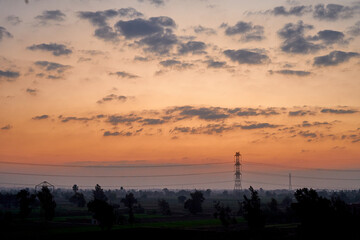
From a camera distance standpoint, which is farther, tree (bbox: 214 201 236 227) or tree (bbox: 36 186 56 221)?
tree (bbox: 36 186 56 221)

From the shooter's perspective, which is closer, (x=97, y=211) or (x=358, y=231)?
(x=358, y=231)

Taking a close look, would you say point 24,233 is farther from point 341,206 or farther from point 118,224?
point 341,206

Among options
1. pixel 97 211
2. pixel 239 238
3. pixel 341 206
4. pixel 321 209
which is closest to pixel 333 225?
pixel 321 209

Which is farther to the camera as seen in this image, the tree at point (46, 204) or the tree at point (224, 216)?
the tree at point (46, 204)

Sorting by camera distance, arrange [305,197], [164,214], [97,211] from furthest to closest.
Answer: [164,214] → [97,211] → [305,197]

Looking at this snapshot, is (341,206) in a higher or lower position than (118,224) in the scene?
higher

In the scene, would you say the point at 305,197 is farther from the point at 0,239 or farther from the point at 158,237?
the point at 0,239

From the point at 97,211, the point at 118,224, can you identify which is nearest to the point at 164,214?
the point at 118,224

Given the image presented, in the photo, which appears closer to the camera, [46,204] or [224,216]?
[224,216]

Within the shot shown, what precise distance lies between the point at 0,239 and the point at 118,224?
4822 cm

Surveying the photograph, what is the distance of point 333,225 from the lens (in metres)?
63.4

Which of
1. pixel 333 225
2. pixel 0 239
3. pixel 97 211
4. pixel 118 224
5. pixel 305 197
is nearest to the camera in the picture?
pixel 333 225

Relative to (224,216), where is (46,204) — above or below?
above

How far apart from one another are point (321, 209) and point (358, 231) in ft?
36.1
